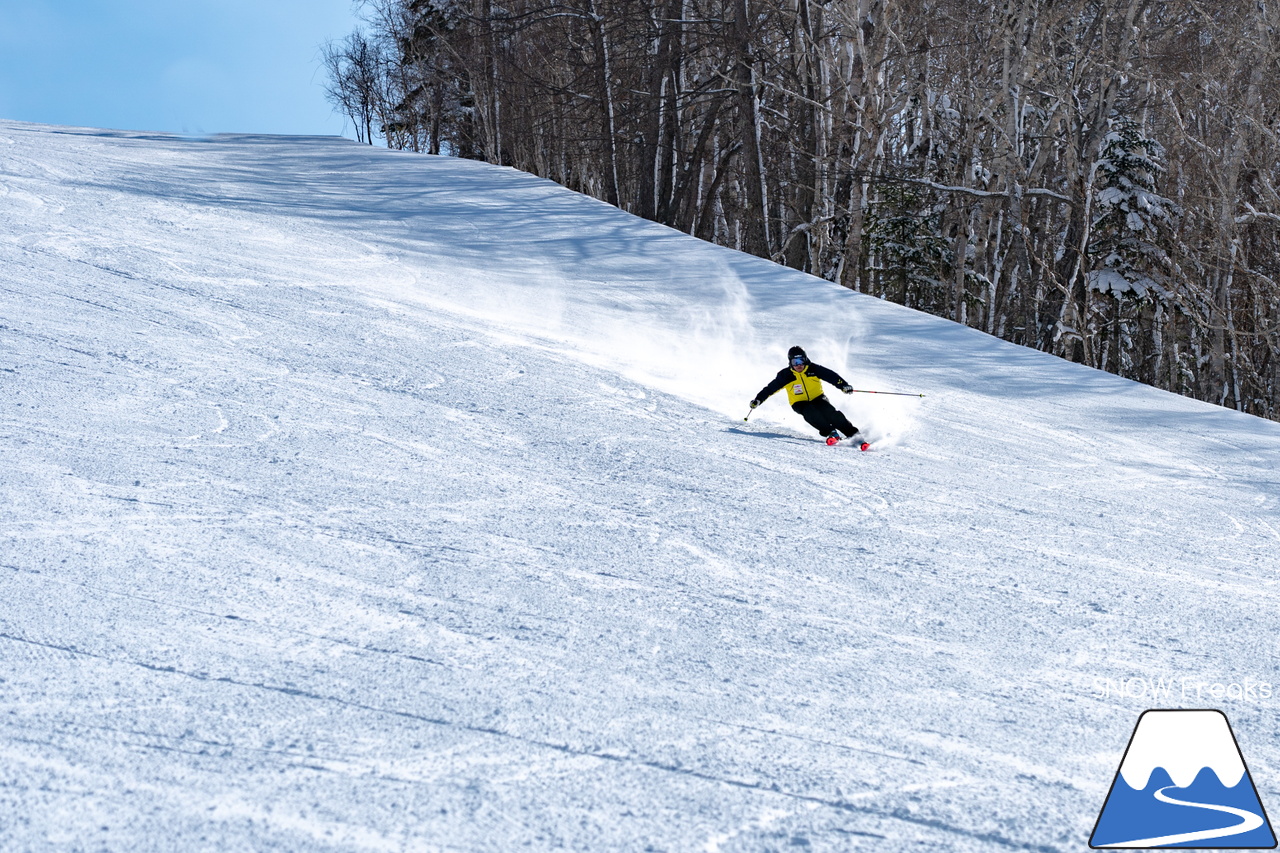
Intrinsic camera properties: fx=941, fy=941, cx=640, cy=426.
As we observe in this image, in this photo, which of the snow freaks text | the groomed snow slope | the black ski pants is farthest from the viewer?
the black ski pants

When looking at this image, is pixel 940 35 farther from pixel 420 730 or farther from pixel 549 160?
pixel 420 730

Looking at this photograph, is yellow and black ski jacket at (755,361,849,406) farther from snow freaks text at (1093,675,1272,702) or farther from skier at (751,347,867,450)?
snow freaks text at (1093,675,1272,702)

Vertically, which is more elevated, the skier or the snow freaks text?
the skier

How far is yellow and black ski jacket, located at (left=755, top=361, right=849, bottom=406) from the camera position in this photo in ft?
22.4

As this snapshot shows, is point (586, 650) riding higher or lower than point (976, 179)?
lower

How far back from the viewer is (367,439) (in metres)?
5.43

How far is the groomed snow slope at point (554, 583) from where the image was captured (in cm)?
256

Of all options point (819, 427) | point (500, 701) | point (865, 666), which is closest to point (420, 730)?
point (500, 701)

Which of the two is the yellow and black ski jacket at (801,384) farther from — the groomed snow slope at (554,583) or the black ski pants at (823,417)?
the groomed snow slope at (554,583)

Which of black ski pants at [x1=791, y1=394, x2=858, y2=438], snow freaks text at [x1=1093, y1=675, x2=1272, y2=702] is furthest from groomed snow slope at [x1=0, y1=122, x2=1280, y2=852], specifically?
black ski pants at [x1=791, y1=394, x2=858, y2=438]

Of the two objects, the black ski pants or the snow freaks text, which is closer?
the snow freaks text

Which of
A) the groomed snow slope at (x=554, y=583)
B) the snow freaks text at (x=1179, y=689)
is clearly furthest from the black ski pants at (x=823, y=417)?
the snow freaks text at (x=1179, y=689)

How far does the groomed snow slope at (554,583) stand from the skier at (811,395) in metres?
0.24

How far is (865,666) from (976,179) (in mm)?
23806
